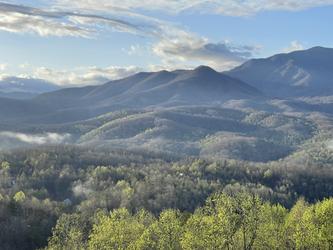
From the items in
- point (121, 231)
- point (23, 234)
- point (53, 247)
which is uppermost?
point (121, 231)

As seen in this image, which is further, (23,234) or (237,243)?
(23,234)

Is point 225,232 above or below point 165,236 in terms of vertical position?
above

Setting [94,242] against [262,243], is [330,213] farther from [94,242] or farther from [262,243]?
[94,242]

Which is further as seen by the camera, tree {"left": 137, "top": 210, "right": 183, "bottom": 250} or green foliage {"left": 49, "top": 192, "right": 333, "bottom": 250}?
tree {"left": 137, "top": 210, "right": 183, "bottom": 250}

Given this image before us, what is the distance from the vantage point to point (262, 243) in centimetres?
11562

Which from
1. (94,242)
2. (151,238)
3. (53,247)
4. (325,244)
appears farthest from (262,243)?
(53,247)

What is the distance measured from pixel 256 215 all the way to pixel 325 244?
16084mm

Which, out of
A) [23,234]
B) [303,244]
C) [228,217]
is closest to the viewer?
[228,217]

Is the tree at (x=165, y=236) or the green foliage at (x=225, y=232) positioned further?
the tree at (x=165, y=236)

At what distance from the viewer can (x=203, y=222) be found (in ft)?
367

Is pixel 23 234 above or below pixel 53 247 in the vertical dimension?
below

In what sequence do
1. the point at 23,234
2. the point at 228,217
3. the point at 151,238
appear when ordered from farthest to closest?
the point at 23,234, the point at 151,238, the point at 228,217

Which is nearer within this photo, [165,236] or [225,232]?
[225,232]

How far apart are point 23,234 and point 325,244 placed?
4030 inches
